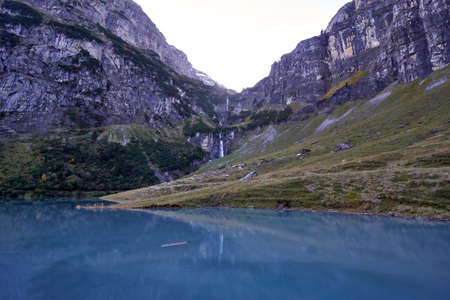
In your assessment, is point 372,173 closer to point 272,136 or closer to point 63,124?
point 272,136

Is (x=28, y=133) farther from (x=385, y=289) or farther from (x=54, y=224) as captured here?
(x=385, y=289)

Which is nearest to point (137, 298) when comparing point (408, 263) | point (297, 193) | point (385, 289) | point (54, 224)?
point (385, 289)

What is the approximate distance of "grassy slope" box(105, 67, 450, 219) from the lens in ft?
156

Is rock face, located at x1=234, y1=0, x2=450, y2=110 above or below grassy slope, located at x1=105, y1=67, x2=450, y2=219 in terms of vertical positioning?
above

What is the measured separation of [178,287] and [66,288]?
804 cm

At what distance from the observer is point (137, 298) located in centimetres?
1611

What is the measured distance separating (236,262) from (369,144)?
291ft

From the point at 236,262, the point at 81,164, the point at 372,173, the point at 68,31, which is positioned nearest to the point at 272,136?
the point at 81,164

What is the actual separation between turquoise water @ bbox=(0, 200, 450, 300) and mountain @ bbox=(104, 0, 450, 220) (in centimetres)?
1175

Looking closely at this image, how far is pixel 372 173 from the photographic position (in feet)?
193

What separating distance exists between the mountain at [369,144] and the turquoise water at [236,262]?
1175 centimetres

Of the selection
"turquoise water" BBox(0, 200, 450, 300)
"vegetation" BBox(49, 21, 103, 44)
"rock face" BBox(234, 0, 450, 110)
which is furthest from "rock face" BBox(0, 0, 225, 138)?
"rock face" BBox(234, 0, 450, 110)

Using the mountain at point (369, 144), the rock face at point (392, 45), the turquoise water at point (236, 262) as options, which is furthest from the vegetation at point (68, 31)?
the turquoise water at point (236, 262)

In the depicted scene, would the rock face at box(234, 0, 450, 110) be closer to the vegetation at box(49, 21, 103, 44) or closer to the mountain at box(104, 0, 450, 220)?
the mountain at box(104, 0, 450, 220)
